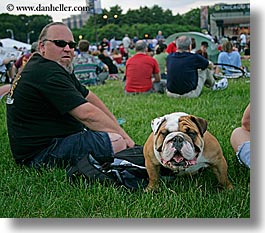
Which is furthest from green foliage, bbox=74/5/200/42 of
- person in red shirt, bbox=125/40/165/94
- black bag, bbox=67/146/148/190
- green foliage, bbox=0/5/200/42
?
person in red shirt, bbox=125/40/165/94

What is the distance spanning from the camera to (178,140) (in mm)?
1324

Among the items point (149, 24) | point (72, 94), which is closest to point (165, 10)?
point (149, 24)

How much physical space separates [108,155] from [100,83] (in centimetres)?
260

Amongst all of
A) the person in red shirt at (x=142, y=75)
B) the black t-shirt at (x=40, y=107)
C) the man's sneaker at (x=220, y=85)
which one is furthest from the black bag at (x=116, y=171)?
the person in red shirt at (x=142, y=75)

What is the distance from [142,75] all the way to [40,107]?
2.13m

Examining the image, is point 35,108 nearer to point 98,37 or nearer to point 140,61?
point 98,37

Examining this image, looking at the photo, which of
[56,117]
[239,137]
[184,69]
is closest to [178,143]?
[239,137]

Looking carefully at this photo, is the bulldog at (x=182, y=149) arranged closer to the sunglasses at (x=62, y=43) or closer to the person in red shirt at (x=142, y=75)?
the sunglasses at (x=62, y=43)

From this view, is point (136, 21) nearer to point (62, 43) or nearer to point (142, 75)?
point (62, 43)

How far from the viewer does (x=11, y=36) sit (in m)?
1.56

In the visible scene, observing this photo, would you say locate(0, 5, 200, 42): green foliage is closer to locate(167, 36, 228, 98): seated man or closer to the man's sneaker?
the man's sneaker

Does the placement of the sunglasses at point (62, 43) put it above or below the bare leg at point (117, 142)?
above

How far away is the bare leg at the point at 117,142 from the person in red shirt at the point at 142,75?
189cm

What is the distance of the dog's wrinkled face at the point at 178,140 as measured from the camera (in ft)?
Answer: 4.36
